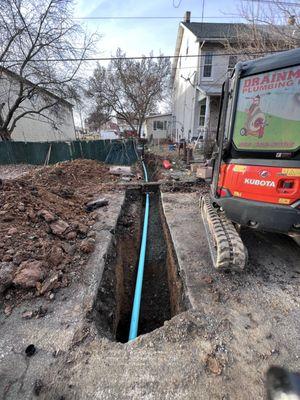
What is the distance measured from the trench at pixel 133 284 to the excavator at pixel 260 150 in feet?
4.75

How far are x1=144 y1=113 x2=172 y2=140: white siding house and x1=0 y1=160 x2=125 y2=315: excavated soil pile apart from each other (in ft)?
81.3

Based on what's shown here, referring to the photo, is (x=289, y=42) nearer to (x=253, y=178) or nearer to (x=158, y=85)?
(x=253, y=178)

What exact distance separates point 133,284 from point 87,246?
138 centimetres

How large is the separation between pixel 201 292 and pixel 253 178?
5.61 feet

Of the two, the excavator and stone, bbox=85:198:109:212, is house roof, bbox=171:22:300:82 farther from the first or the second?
stone, bbox=85:198:109:212

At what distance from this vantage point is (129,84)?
80.3 feet

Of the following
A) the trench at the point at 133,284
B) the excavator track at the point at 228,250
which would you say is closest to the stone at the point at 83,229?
the trench at the point at 133,284

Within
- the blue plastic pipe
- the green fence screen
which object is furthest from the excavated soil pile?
the green fence screen

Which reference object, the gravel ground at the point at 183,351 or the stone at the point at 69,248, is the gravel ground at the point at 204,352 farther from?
the stone at the point at 69,248

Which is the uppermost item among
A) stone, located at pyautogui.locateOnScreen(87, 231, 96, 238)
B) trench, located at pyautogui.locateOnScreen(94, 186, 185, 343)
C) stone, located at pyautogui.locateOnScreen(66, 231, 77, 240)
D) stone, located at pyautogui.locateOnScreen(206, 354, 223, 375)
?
stone, located at pyautogui.locateOnScreen(66, 231, 77, 240)

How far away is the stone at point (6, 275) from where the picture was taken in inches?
111

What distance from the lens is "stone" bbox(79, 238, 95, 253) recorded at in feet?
12.5

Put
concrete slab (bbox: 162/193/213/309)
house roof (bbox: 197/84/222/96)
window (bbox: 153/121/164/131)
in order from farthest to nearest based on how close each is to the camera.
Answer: window (bbox: 153/121/164/131) < house roof (bbox: 197/84/222/96) < concrete slab (bbox: 162/193/213/309)

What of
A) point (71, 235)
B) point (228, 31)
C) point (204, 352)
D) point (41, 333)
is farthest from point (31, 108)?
point (204, 352)
